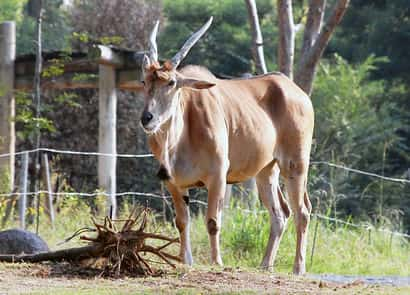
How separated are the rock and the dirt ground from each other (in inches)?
28.1

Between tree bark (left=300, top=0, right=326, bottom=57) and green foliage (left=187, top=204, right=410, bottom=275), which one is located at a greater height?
tree bark (left=300, top=0, right=326, bottom=57)

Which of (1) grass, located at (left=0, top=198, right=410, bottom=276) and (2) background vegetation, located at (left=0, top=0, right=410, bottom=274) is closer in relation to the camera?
(1) grass, located at (left=0, top=198, right=410, bottom=276)

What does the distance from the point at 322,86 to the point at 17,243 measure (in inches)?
583

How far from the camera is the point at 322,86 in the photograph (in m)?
23.4

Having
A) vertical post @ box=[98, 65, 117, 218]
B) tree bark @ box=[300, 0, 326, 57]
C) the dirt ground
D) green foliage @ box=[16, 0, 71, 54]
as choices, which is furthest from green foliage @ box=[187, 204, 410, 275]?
green foliage @ box=[16, 0, 71, 54]

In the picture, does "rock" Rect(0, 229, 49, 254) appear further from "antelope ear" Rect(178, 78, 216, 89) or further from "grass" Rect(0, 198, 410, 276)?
"grass" Rect(0, 198, 410, 276)

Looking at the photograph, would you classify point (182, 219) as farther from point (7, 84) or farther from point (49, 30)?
point (49, 30)

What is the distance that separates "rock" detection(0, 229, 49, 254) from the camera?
9.30 metres

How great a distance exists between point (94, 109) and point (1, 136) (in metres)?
6.05

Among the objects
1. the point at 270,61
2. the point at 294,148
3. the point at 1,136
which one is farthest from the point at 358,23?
the point at 294,148

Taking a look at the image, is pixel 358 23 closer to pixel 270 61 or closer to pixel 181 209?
pixel 270 61

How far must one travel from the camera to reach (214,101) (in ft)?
32.6

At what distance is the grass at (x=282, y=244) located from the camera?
12188 millimetres

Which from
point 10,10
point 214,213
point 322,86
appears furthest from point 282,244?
point 10,10
